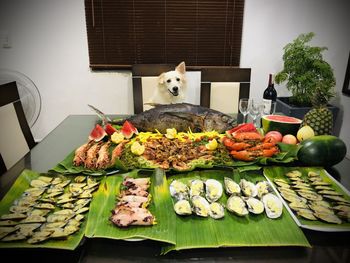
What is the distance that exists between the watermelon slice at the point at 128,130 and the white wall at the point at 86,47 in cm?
161

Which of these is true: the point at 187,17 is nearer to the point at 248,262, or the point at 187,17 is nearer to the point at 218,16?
the point at 218,16

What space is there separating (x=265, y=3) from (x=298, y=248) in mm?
2749

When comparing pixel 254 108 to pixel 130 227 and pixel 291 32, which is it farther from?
pixel 291 32

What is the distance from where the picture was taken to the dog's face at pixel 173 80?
2385 millimetres

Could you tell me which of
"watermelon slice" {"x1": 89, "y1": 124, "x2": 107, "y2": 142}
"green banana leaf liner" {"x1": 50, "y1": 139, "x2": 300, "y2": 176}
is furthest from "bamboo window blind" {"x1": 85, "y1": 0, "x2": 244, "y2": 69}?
"green banana leaf liner" {"x1": 50, "y1": 139, "x2": 300, "y2": 176}

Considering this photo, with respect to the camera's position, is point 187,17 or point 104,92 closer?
point 187,17

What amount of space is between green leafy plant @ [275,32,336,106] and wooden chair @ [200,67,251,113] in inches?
21.8

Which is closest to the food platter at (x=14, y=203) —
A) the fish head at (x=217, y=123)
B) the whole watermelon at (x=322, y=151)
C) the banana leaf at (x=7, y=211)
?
the banana leaf at (x=7, y=211)

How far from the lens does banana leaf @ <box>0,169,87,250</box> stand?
2.50 ft

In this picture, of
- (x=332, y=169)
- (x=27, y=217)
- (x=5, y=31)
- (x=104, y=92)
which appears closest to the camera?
(x=27, y=217)

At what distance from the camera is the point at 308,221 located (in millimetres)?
874

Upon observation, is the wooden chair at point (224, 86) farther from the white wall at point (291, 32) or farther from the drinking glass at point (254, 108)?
the white wall at point (291, 32)

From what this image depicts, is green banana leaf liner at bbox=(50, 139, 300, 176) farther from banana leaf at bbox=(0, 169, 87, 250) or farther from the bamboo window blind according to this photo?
the bamboo window blind

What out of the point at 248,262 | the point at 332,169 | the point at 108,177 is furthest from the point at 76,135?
the point at 332,169
